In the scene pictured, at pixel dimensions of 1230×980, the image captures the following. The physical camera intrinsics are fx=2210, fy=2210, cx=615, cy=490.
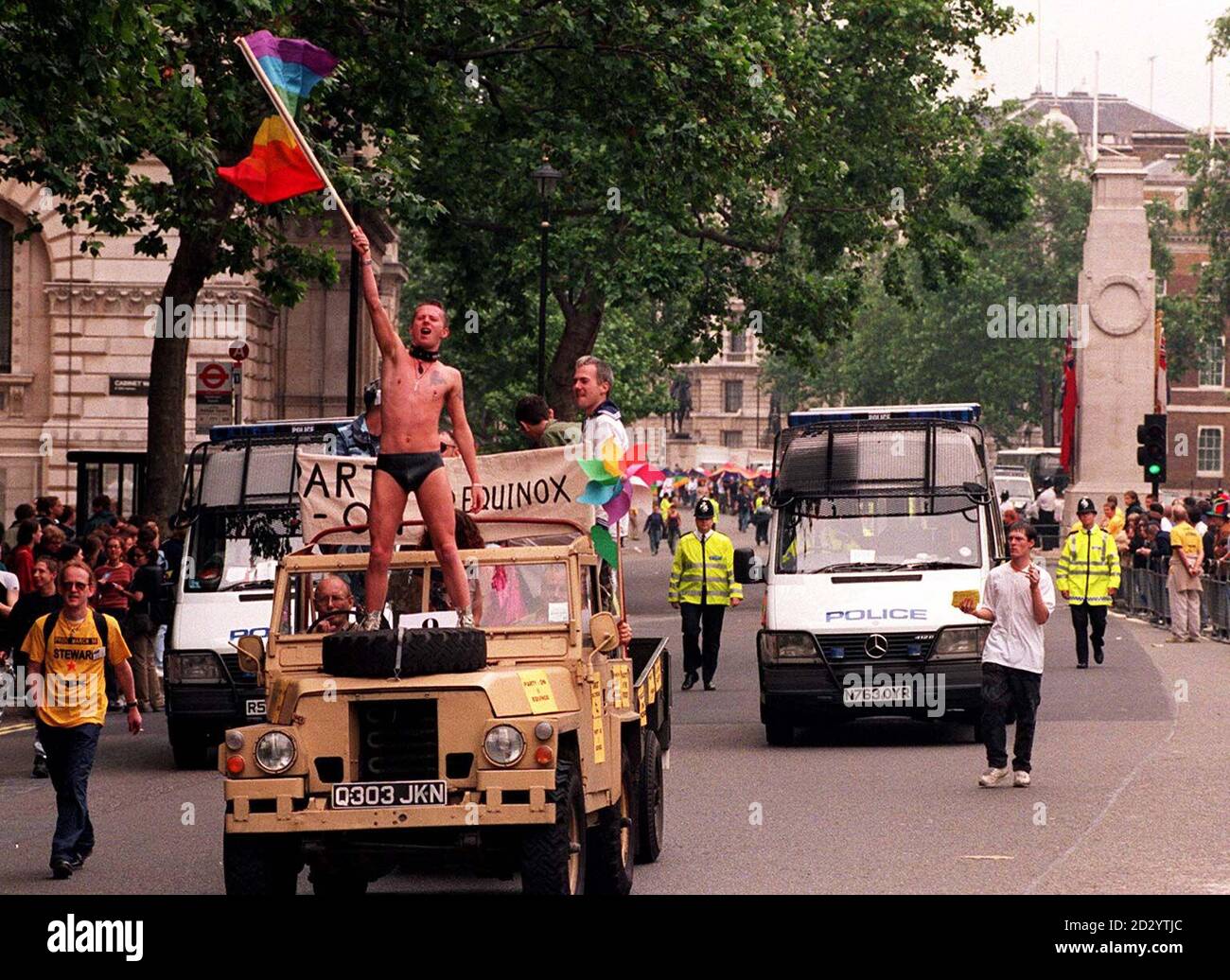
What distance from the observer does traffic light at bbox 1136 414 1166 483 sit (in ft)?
114

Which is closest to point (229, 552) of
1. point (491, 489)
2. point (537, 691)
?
point (491, 489)

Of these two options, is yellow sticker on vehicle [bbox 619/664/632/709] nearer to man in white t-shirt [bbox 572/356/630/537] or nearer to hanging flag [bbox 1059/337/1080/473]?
man in white t-shirt [bbox 572/356/630/537]

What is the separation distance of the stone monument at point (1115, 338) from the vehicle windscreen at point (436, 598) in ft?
158

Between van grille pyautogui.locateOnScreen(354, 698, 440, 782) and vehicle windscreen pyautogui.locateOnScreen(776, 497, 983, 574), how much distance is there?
31.6 feet

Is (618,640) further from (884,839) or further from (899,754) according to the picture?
(899,754)

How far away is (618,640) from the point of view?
35.0 feet

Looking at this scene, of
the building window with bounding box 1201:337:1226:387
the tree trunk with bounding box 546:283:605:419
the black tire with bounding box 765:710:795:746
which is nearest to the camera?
the black tire with bounding box 765:710:795:746

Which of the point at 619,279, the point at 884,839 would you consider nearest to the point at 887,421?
the point at 884,839

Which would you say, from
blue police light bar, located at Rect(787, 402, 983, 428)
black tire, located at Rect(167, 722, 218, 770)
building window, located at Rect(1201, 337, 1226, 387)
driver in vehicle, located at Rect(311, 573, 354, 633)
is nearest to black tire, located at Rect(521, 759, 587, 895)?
driver in vehicle, located at Rect(311, 573, 354, 633)

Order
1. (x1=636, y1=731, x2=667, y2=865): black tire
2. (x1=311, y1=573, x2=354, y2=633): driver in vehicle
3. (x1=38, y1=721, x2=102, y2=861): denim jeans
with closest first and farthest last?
(x1=311, y1=573, x2=354, y2=633): driver in vehicle < (x1=636, y1=731, x2=667, y2=865): black tire < (x1=38, y1=721, x2=102, y2=861): denim jeans

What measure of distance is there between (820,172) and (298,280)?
44.3ft

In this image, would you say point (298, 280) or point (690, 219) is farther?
point (690, 219)

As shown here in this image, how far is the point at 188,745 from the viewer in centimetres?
1784

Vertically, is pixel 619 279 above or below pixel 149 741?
above
